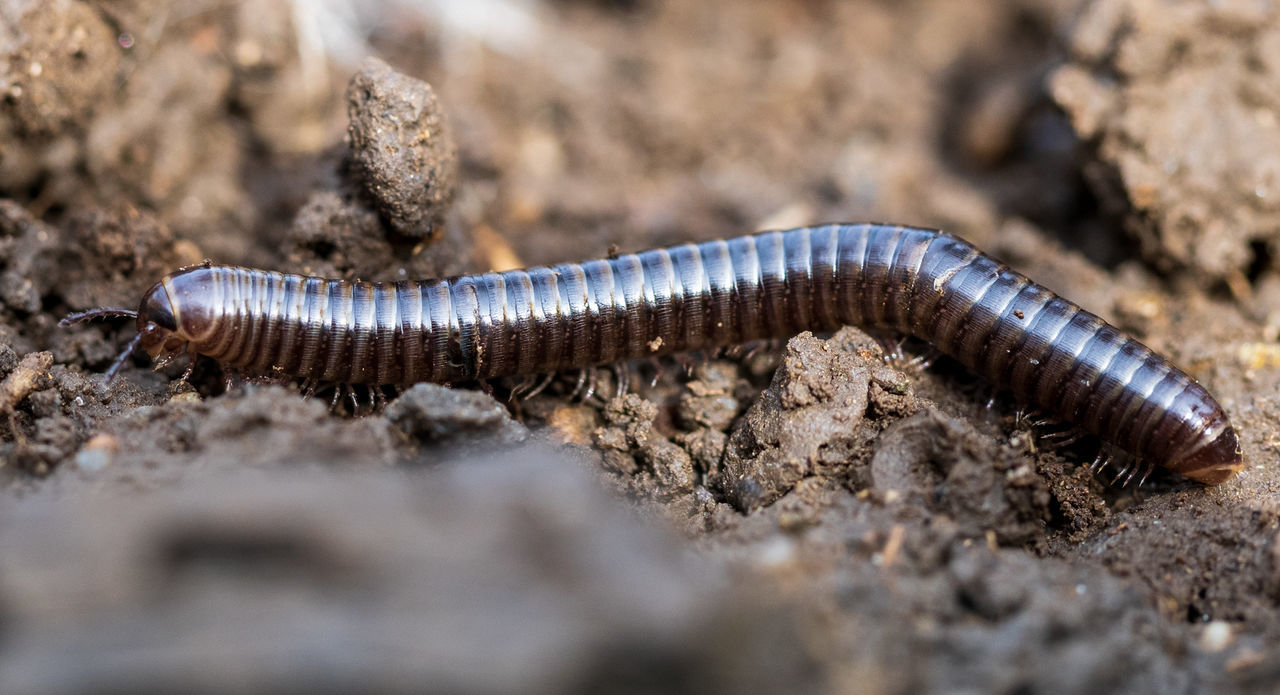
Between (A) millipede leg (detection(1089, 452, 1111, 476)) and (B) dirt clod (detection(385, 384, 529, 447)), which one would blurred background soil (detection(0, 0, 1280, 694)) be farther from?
(A) millipede leg (detection(1089, 452, 1111, 476))

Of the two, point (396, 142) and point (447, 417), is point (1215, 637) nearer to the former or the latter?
point (447, 417)

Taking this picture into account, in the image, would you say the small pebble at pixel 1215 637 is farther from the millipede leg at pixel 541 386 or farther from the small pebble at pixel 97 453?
the small pebble at pixel 97 453

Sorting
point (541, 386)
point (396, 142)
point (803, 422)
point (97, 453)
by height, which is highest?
point (396, 142)

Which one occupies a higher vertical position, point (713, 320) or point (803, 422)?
point (713, 320)

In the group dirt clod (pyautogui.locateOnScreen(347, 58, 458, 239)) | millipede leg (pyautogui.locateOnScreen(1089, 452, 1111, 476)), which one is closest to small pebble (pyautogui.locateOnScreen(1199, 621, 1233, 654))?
millipede leg (pyautogui.locateOnScreen(1089, 452, 1111, 476))

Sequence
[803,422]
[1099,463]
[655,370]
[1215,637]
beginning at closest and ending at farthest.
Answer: [1215,637] → [803,422] → [1099,463] → [655,370]

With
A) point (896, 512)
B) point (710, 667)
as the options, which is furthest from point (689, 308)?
point (710, 667)

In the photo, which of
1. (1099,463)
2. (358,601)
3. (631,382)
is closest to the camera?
(358,601)

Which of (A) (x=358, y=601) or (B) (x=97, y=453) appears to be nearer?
(A) (x=358, y=601)

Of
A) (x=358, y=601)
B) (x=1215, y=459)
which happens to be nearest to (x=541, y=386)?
(x=358, y=601)
